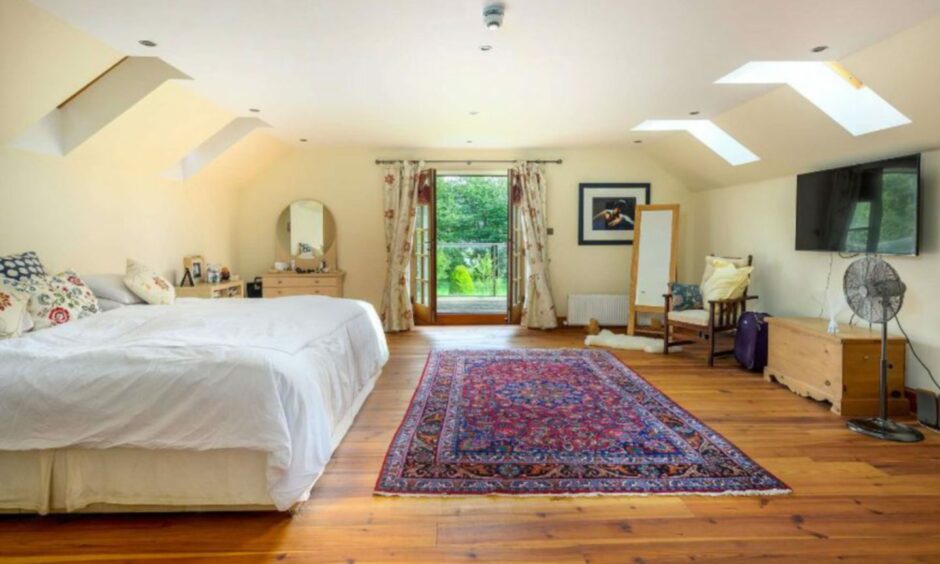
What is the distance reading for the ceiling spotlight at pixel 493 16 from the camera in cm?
254

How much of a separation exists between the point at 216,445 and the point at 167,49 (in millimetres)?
2459

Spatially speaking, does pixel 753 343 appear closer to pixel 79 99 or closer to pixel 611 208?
pixel 611 208

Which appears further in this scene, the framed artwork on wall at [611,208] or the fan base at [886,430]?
the framed artwork on wall at [611,208]

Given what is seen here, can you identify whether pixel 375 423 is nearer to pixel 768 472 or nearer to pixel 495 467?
pixel 495 467

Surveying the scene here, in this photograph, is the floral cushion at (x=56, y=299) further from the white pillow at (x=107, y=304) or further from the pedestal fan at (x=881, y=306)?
the pedestal fan at (x=881, y=306)

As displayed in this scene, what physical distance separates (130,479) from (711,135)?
19.0 feet

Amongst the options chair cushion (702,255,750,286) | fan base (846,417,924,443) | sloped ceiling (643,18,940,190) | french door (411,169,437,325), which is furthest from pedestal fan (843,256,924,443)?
french door (411,169,437,325)

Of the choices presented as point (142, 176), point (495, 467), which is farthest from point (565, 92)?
point (142, 176)

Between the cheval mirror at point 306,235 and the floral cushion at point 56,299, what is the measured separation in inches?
130

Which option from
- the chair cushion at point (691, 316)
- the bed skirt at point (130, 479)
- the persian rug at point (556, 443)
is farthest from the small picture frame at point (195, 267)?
the chair cushion at point (691, 316)

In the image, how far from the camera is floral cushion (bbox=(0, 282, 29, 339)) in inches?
104

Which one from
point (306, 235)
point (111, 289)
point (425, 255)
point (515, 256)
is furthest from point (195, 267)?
point (515, 256)

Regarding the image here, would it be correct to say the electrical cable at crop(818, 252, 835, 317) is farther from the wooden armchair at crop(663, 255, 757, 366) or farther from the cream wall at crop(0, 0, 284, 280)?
the cream wall at crop(0, 0, 284, 280)

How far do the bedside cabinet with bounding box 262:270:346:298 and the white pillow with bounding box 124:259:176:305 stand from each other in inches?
85.3
